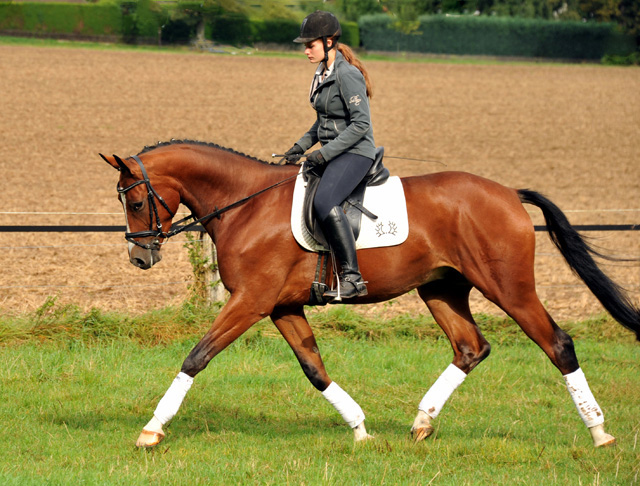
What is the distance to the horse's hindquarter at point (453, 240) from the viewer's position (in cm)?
575

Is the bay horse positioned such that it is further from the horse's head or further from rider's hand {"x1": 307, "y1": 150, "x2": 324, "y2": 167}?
rider's hand {"x1": 307, "y1": 150, "x2": 324, "y2": 167}

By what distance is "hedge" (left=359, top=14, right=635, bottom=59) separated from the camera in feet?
201

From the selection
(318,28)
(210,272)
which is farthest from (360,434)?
(210,272)

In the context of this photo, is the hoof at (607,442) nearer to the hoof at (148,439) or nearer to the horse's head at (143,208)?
the hoof at (148,439)

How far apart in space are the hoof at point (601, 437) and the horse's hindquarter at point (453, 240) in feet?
4.39

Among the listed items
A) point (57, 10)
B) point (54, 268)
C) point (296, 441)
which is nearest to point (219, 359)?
point (296, 441)

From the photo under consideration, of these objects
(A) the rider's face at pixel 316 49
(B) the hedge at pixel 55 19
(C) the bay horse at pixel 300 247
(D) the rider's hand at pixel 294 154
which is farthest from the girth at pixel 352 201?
(B) the hedge at pixel 55 19

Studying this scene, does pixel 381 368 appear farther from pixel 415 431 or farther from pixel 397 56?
pixel 397 56

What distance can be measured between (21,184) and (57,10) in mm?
23627

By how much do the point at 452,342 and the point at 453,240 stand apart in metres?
0.90

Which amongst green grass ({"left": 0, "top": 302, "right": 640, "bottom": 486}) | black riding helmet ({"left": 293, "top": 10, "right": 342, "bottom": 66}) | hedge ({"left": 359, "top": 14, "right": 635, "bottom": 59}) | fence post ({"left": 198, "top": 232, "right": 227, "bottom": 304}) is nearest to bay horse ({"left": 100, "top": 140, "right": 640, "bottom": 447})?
green grass ({"left": 0, "top": 302, "right": 640, "bottom": 486})

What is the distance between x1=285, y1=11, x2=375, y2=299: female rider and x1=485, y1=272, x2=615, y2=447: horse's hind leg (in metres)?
1.14

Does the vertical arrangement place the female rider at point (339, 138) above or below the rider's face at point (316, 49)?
below

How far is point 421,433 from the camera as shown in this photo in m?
5.89
